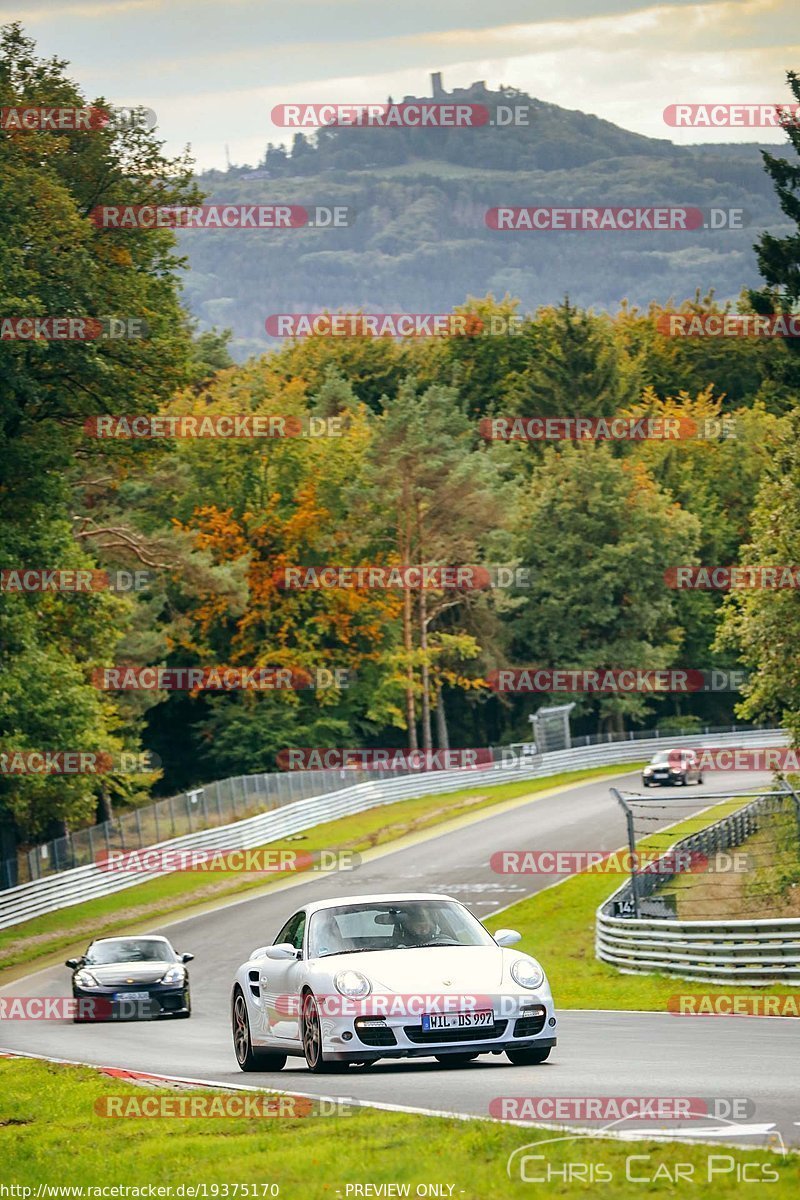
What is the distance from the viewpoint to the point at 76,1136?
443 inches

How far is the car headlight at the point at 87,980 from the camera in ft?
85.1

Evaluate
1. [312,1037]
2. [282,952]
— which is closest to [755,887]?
[282,952]

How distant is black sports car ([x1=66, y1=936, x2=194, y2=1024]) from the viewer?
25.6 meters

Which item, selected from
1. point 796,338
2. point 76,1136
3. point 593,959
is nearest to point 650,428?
point 796,338

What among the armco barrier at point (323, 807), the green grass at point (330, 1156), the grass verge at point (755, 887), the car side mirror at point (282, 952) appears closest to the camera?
the green grass at point (330, 1156)

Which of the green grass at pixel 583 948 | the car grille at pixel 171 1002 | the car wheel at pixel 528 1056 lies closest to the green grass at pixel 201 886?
the green grass at pixel 583 948

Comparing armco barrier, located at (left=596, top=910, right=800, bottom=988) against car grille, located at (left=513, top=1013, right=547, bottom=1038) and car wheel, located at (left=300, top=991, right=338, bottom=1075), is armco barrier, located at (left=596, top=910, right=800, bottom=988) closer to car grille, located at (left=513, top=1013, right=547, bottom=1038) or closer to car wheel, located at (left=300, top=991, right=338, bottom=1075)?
car grille, located at (left=513, top=1013, right=547, bottom=1038)

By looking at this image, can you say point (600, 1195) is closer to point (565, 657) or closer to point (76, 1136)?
point (76, 1136)

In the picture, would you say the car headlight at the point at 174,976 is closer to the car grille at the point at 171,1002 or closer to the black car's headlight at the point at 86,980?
the car grille at the point at 171,1002

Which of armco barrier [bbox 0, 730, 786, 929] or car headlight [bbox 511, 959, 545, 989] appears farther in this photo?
armco barrier [bbox 0, 730, 786, 929]

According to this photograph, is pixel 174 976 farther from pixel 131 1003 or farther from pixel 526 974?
pixel 526 974

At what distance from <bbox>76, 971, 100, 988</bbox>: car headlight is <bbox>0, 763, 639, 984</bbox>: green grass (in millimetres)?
12907

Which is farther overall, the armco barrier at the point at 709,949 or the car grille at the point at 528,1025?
the armco barrier at the point at 709,949

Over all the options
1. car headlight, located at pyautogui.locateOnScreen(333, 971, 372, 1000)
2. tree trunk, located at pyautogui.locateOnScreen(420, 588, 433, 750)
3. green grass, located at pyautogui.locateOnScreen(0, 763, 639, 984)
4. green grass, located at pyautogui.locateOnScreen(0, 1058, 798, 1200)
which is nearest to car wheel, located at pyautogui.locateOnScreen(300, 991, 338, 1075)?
car headlight, located at pyautogui.locateOnScreen(333, 971, 372, 1000)
